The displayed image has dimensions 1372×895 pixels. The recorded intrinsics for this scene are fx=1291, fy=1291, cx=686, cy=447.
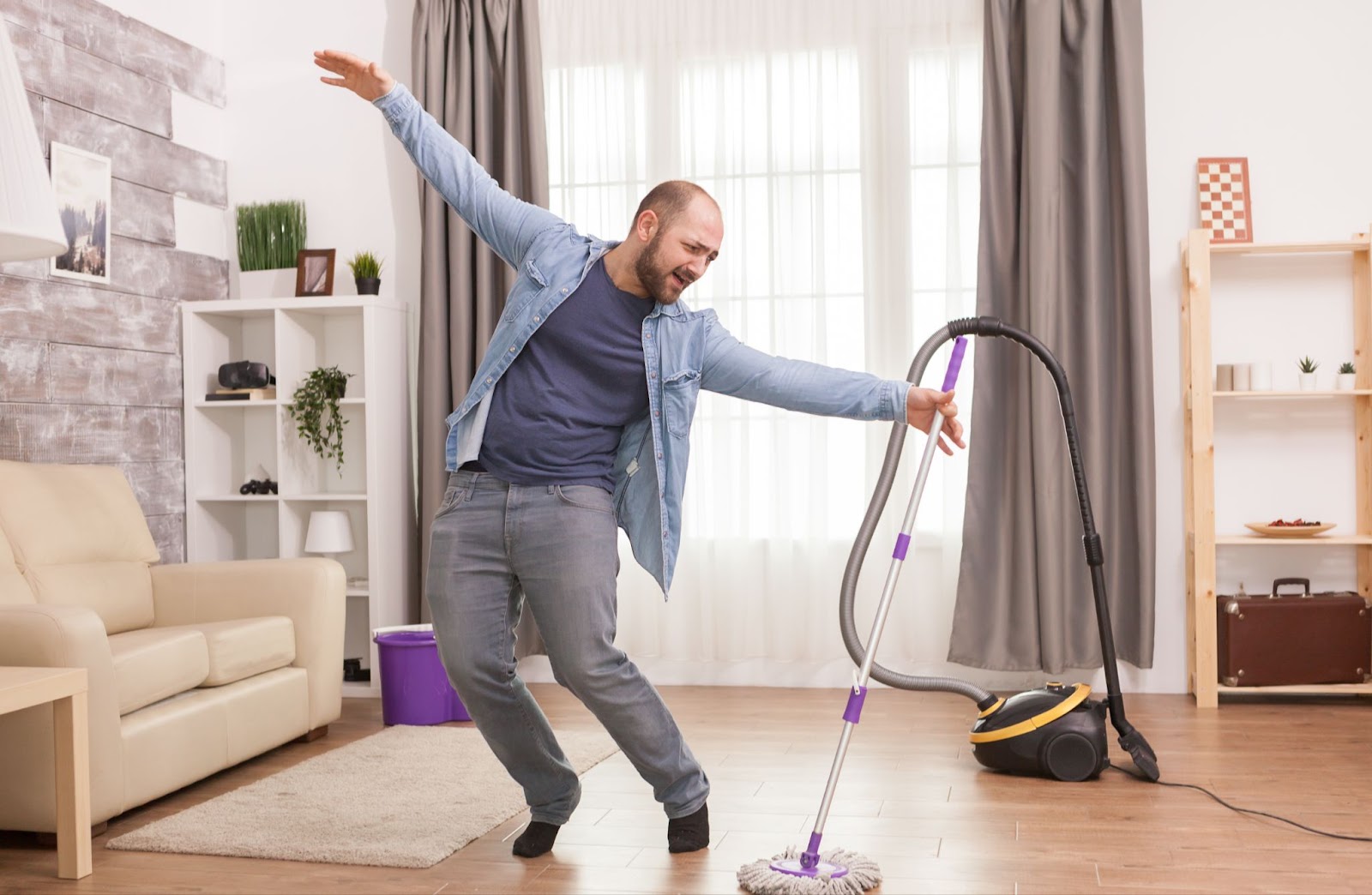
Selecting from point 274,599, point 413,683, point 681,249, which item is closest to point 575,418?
point 681,249

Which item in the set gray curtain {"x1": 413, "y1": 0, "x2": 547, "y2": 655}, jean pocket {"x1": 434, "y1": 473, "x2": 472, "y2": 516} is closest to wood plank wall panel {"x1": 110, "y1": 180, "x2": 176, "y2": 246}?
gray curtain {"x1": 413, "y1": 0, "x2": 547, "y2": 655}

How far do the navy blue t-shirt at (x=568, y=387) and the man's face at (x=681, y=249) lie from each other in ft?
0.28

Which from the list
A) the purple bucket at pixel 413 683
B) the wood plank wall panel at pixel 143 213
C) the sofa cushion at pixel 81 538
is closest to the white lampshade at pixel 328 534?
the purple bucket at pixel 413 683

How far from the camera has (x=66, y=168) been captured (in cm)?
400

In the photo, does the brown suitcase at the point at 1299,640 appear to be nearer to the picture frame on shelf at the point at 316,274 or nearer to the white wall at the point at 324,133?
the white wall at the point at 324,133

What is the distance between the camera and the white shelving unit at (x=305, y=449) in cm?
450

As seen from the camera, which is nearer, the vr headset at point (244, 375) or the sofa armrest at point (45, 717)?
the sofa armrest at point (45, 717)

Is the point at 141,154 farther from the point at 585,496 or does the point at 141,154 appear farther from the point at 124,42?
the point at 585,496

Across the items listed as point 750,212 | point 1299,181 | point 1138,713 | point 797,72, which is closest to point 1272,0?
point 1299,181

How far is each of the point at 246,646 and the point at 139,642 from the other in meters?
0.34

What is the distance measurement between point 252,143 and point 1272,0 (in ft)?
12.1

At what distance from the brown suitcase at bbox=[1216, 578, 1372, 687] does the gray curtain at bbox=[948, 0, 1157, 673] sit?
0.91ft

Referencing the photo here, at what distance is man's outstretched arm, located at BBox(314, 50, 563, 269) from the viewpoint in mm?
2389

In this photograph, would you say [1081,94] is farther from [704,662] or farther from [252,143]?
[252,143]
